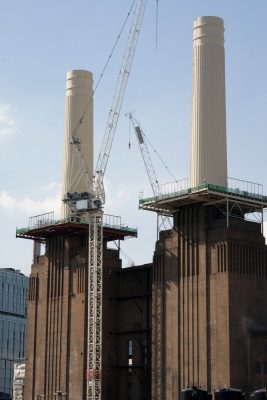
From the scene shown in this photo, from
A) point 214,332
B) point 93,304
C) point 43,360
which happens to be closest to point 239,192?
point 214,332


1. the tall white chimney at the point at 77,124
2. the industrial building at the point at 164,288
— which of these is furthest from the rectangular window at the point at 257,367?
the tall white chimney at the point at 77,124

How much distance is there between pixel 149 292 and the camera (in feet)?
413

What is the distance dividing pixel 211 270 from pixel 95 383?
24.4m

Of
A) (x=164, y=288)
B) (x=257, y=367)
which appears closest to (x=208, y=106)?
(x=164, y=288)

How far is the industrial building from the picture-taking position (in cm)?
10781

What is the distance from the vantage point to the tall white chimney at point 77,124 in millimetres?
135500

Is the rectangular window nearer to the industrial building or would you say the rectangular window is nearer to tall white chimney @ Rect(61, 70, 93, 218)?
the industrial building

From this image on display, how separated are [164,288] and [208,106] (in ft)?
72.8

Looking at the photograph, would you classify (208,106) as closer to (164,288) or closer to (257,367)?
(164,288)

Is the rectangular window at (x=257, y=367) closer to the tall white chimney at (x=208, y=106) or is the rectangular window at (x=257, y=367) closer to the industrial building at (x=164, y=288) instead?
the industrial building at (x=164, y=288)

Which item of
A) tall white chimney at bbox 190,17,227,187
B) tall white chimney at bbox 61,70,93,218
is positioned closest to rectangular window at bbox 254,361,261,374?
tall white chimney at bbox 190,17,227,187

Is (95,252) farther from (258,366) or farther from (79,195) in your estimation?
(258,366)

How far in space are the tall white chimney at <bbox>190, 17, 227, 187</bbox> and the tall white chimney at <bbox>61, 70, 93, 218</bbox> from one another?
25.0 metres

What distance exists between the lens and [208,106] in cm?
11456
